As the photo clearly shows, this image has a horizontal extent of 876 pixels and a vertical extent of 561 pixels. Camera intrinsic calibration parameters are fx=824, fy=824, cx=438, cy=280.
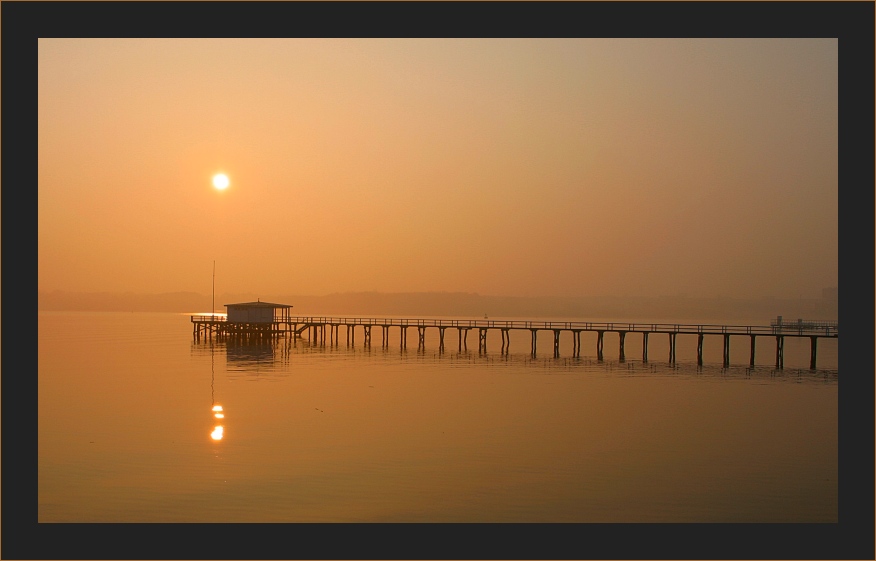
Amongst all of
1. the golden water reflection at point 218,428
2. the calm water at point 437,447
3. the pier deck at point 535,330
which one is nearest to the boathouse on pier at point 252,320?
the pier deck at point 535,330

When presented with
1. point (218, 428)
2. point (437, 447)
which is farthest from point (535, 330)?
point (437, 447)

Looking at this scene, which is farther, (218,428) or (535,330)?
(535,330)

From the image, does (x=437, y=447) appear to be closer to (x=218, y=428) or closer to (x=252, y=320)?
(x=218, y=428)

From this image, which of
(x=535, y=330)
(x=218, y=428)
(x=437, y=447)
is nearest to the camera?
(x=437, y=447)

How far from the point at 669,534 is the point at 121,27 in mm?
16743

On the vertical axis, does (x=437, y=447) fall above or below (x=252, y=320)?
below

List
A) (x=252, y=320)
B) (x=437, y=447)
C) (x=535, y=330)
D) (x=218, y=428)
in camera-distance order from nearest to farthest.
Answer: (x=437, y=447), (x=218, y=428), (x=535, y=330), (x=252, y=320)

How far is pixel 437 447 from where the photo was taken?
31.7m

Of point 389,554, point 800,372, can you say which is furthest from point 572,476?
point 800,372

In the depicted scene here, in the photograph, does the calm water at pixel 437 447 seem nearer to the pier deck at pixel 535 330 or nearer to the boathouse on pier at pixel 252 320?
the pier deck at pixel 535 330

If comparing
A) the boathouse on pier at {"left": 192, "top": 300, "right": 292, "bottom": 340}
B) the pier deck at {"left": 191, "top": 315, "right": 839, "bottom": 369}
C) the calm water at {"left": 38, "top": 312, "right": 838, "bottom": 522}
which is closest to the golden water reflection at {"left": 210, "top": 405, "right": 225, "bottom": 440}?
the calm water at {"left": 38, "top": 312, "right": 838, "bottom": 522}

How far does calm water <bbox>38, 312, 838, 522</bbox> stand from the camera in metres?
23.4

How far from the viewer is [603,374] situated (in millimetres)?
61188

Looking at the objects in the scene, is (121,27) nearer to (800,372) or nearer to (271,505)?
(271,505)
